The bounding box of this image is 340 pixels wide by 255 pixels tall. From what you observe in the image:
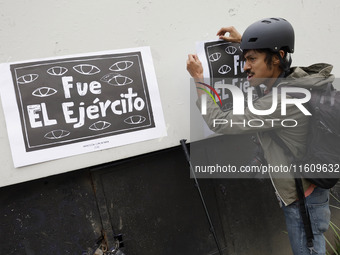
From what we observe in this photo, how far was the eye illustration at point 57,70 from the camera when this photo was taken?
2001 mm

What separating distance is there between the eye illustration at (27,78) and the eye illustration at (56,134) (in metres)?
0.33

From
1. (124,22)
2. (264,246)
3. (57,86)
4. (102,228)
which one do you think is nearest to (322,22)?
(124,22)

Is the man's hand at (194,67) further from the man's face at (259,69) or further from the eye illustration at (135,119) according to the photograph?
the eye illustration at (135,119)

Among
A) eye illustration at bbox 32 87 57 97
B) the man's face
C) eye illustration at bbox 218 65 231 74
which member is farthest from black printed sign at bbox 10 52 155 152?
the man's face

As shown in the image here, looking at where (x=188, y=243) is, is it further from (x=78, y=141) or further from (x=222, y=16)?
(x=222, y=16)

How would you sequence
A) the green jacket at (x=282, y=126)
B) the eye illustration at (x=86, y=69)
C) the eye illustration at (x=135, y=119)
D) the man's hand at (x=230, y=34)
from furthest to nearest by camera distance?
the man's hand at (x=230, y=34)
the eye illustration at (x=135, y=119)
the eye illustration at (x=86, y=69)
the green jacket at (x=282, y=126)

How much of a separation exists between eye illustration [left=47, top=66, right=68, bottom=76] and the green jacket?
852 millimetres

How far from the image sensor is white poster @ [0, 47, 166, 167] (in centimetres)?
193

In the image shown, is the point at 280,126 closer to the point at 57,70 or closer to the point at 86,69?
the point at 86,69

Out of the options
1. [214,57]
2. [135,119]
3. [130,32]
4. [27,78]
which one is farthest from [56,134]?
[214,57]

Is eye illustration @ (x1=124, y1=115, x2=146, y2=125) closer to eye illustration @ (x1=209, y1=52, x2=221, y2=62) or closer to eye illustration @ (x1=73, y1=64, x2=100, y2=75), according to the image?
eye illustration @ (x1=73, y1=64, x2=100, y2=75)

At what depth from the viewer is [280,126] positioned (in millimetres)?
1897

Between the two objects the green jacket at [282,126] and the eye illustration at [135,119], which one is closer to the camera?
the green jacket at [282,126]

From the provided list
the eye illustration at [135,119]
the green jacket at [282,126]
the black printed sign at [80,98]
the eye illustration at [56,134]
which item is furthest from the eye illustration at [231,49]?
the eye illustration at [56,134]
